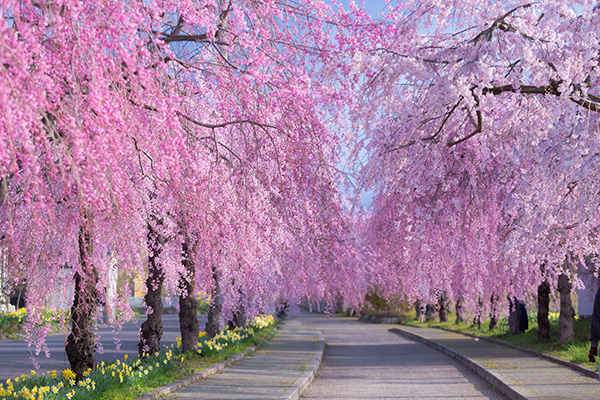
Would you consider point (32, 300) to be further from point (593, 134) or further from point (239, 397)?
point (593, 134)

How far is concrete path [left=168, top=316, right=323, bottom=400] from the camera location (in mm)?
10977

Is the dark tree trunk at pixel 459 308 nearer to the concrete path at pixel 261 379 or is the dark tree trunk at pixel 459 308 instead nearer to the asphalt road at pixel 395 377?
the asphalt road at pixel 395 377

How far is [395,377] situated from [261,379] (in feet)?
11.1

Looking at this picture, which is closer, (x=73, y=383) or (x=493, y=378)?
(x=73, y=383)

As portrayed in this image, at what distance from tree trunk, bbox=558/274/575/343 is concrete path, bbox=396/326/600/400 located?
56.7 inches

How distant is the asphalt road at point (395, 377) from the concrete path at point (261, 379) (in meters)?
0.39

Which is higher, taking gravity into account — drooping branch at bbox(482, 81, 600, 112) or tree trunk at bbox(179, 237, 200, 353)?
drooping branch at bbox(482, 81, 600, 112)

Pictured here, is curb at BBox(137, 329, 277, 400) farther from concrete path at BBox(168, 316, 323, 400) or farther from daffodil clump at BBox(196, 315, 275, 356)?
daffodil clump at BBox(196, 315, 275, 356)

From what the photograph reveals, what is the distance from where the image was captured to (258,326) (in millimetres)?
30516

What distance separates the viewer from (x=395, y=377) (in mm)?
14977

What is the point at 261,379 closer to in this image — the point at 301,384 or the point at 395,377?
the point at 301,384

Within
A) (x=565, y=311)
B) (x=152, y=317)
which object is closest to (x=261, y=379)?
(x=152, y=317)

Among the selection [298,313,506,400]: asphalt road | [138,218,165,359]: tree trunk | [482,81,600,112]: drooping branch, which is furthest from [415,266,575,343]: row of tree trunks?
[482,81,600,112]: drooping branch

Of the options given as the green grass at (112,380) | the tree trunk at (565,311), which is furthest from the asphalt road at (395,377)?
the tree trunk at (565,311)
